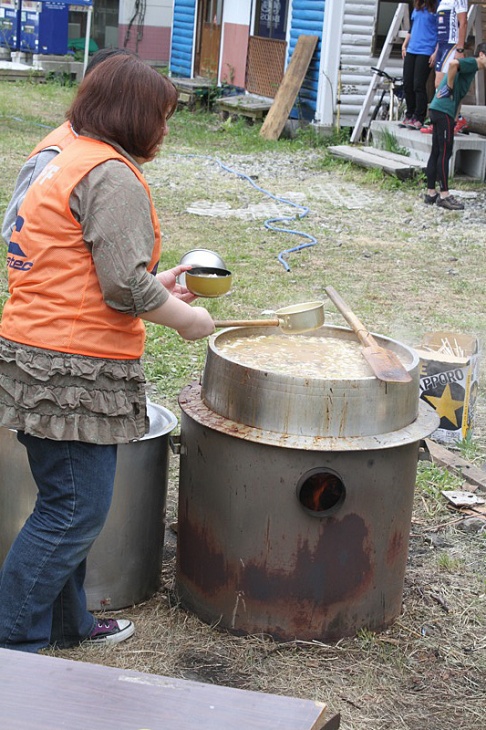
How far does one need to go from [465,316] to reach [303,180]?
573 centimetres

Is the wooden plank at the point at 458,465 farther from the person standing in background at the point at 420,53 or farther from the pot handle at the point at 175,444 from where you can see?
the person standing in background at the point at 420,53

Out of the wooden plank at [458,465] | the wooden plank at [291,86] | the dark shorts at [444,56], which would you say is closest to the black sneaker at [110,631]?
the wooden plank at [458,465]

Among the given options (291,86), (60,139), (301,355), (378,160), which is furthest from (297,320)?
(291,86)

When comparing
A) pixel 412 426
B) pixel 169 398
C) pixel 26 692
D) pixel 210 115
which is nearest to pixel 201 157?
pixel 210 115

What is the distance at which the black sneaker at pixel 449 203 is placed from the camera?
34.6 feet

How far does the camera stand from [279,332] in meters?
3.44

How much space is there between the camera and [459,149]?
12.4 m

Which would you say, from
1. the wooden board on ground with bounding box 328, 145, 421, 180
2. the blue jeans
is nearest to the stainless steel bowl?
the blue jeans

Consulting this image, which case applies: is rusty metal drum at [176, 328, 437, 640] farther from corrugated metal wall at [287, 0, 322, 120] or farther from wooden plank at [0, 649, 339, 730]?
corrugated metal wall at [287, 0, 322, 120]

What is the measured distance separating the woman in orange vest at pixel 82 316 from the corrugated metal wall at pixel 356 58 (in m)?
13.0

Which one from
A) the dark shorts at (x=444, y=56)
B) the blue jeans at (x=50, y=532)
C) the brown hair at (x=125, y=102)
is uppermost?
the dark shorts at (x=444, y=56)

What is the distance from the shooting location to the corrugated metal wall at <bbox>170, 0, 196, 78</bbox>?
19906 mm

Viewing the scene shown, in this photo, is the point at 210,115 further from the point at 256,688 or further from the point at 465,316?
the point at 256,688

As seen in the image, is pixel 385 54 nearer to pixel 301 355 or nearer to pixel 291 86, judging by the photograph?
pixel 291 86
